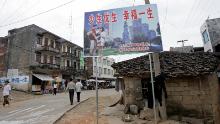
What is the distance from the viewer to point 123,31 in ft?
29.0

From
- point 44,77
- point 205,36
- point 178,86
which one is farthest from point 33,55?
point 178,86

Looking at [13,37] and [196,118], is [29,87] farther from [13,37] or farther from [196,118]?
[196,118]

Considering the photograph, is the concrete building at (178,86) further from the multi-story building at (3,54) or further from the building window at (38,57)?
the multi-story building at (3,54)

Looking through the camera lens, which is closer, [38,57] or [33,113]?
[33,113]

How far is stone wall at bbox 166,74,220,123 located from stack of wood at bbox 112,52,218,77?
1.81ft

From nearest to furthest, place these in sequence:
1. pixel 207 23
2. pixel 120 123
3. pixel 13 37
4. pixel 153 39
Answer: pixel 153 39
pixel 120 123
pixel 207 23
pixel 13 37

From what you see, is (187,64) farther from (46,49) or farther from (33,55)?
(46,49)

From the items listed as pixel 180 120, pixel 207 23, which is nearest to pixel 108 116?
pixel 180 120

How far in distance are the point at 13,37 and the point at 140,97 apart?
97.8 feet

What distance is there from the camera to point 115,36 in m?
8.74

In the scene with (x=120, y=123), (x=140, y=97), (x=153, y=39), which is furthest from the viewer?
(x=140, y=97)

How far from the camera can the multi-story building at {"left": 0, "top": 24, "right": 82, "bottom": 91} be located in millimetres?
34094

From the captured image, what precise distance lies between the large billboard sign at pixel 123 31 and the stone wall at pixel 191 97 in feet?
15.3

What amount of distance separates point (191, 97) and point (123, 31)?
18.7 feet
